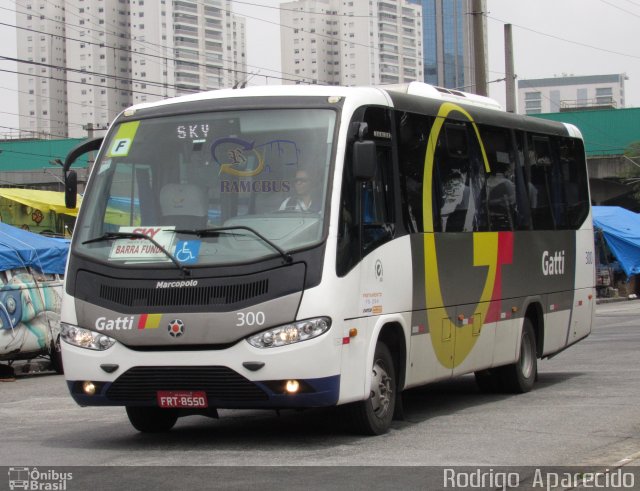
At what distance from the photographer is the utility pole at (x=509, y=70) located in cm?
3503

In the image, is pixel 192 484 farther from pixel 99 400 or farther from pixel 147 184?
pixel 147 184

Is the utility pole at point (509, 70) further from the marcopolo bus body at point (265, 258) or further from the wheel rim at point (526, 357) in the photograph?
the marcopolo bus body at point (265, 258)

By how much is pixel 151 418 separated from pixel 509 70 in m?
27.0

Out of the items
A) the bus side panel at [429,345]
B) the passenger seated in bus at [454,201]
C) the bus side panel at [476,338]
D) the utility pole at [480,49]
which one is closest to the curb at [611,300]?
the utility pole at [480,49]

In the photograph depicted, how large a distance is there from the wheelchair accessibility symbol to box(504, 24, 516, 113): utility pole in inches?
1038

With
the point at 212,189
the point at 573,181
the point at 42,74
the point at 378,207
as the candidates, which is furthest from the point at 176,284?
the point at 42,74

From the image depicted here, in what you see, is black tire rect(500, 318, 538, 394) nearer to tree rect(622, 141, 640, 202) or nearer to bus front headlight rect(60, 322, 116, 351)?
bus front headlight rect(60, 322, 116, 351)

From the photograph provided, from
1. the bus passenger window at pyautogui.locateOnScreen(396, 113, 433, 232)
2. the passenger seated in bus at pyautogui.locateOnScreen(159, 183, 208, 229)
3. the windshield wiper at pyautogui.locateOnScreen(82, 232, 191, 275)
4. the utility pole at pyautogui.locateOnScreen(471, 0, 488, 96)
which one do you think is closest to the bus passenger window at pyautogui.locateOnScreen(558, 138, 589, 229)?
the bus passenger window at pyautogui.locateOnScreen(396, 113, 433, 232)

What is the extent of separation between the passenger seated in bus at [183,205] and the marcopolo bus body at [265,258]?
0.01 metres

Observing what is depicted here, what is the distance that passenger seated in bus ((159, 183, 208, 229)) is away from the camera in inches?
382

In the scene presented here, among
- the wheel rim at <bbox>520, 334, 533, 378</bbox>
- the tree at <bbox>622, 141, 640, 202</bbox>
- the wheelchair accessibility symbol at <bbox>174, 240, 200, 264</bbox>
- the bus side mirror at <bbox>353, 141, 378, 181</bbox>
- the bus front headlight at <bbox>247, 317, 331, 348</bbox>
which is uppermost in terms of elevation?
the tree at <bbox>622, 141, 640, 202</bbox>

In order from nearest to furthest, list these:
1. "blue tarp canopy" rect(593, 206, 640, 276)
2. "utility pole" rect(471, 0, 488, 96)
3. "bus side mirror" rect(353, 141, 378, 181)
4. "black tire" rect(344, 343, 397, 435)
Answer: "bus side mirror" rect(353, 141, 378, 181), "black tire" rect(344, 343, 397, 435), "utility pole" rect(471, 0, 488, 96), "blue tarp canopy" rect(593, 206, 640, 276)

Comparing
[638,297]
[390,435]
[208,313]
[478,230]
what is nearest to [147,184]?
[208,313]

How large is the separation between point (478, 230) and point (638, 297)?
3476 cm
